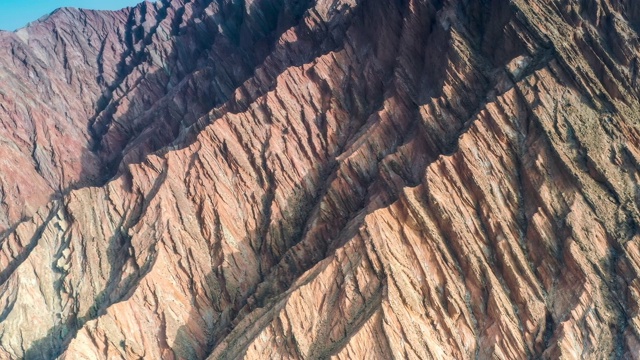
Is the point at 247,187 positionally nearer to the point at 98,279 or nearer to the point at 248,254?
the point at 248,254

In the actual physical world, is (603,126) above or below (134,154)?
below

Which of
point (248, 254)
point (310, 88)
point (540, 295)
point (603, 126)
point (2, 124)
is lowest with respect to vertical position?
point (540, 295)

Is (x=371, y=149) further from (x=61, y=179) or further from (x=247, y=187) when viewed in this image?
(x=61, y=179)

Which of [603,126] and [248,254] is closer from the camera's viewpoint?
[603,126]

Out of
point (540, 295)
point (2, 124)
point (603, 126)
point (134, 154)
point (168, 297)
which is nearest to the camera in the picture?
point (540, 295)

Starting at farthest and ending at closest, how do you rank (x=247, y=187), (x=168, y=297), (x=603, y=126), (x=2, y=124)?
(x=2, y=124), (x=247, y=187), (x=168, y=297), (x=603, y=126)

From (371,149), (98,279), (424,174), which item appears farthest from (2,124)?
(424,174)
